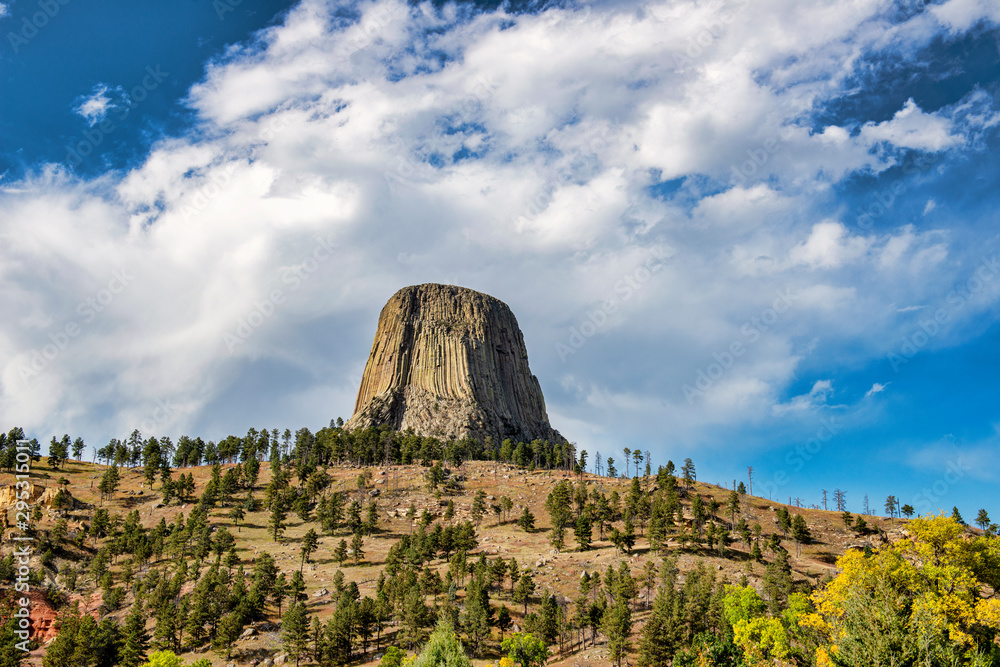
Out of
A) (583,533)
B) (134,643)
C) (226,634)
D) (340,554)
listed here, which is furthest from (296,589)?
(583,533)

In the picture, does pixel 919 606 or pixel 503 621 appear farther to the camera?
pixel 503 621

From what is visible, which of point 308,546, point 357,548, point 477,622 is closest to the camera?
point 477,622

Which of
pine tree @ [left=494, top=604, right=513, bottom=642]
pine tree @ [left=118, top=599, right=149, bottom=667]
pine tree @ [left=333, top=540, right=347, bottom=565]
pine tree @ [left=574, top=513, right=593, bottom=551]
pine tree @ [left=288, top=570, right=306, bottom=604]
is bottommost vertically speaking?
pine tree @ [left=118, top=599, right=149, bottom=667]

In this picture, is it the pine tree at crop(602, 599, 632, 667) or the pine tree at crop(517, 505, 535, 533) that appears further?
the pine tree at crop(517, 505, 535, 533)

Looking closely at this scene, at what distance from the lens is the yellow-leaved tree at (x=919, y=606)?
26812 mm

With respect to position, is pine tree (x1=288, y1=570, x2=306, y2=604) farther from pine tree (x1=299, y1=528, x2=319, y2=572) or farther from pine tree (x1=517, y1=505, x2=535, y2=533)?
pine tree (x1=517, y1=505, x2=535, y2=533)

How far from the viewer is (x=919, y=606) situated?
31.5 metres

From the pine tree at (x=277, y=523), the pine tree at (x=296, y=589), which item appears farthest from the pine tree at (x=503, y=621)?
the pine tree at (x=277, y=523)

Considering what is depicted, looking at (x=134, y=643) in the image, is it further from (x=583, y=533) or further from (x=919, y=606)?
(x=919, y=606)

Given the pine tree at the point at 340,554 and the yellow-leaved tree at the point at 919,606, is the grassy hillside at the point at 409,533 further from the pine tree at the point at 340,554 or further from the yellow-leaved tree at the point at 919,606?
the yellow-leaved tree at the point at 919,606

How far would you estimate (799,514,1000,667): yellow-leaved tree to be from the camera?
2681 cm

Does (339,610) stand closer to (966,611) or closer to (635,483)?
(966,611)

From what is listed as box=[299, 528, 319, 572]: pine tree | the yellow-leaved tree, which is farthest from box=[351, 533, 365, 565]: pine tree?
the yellow-leaved tree

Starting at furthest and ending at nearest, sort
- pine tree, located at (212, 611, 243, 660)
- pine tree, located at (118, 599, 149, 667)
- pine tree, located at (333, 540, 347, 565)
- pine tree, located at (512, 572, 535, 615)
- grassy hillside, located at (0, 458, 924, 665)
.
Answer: pine tree, located at (333, 540, 347, 565) < grassy hillside, located at (0, 458, 924, 665) < pine tree, located at (512, 572, 535, 615) < pine tree, located at (212, 611, 243, 660) < pine tree, located at (118, 599, 149, 667)
